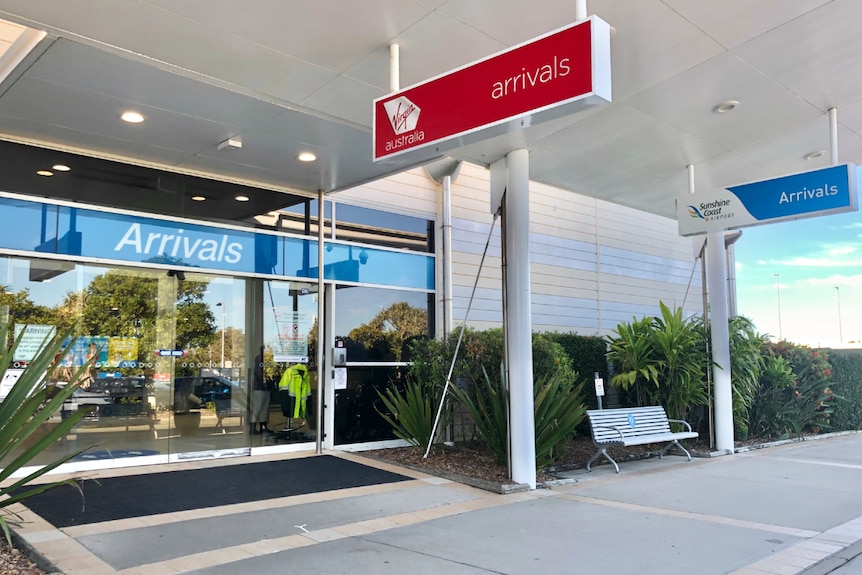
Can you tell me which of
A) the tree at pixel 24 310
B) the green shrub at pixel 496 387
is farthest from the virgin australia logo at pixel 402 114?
the tree at pixel 24 310

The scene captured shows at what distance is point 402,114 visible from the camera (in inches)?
199

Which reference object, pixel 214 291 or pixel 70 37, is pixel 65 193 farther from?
pixel 70 37

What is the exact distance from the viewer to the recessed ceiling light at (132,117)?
687 cm

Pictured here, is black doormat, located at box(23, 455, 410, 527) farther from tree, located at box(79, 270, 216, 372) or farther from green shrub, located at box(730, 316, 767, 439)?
green shrub, located at box(730, 316, 767, 439)

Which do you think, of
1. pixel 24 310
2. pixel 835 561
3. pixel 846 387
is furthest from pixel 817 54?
pixel 846 387

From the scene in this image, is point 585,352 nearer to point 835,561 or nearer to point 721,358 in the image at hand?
point 721,358

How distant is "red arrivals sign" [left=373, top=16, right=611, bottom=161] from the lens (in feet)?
12.7

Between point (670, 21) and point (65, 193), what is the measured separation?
6.64 m

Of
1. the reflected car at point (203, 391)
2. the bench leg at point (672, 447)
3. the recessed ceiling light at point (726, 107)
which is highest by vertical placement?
the recessed ceiling light at point (726, 107)

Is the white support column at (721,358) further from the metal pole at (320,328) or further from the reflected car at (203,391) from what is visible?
the reflected car at (203,391)

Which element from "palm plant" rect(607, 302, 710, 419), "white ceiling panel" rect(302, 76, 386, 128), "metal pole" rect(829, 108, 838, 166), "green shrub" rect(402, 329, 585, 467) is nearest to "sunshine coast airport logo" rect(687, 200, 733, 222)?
"metal pole" rect(829, 108, 838, 166)

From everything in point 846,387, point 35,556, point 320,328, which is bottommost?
point 35,556

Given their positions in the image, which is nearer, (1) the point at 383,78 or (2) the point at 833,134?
(1) the point at 383,78

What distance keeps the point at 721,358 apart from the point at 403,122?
269 inches
